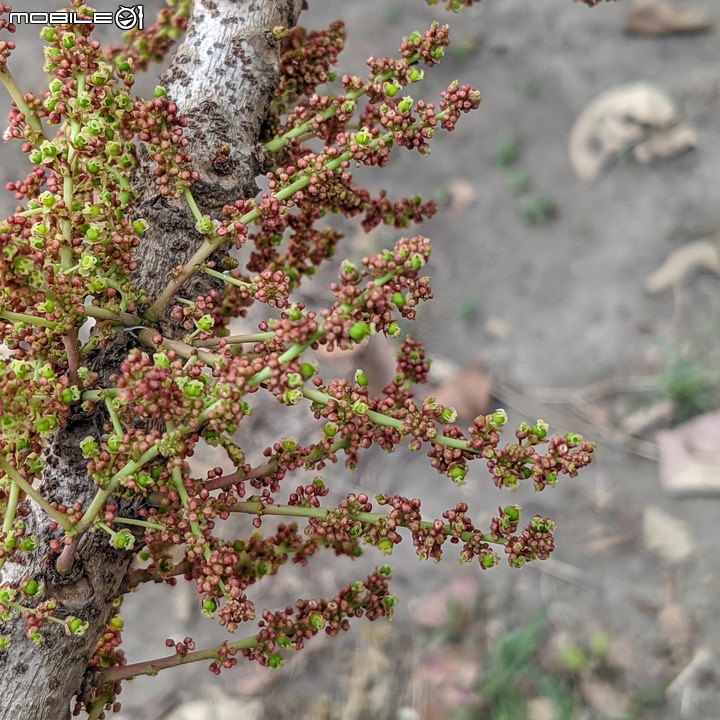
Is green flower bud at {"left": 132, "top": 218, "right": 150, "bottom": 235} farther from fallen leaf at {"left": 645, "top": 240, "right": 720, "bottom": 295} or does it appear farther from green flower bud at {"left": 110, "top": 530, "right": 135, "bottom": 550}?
fallen leaf at {"left": 645, "top": 240, "right": 720, "bottom": 295}

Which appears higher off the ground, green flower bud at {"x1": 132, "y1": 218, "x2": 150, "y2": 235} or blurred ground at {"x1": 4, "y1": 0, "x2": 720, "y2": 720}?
green flower bud at {"x1": 132, "y1": 218, "x2": 150, "y2": 235}

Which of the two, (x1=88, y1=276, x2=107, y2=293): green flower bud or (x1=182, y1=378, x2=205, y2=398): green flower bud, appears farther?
(x1=88, y1=276, x2=107, y2=293): green flower bud

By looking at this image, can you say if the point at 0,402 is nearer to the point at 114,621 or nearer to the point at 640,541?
the point at 114,621

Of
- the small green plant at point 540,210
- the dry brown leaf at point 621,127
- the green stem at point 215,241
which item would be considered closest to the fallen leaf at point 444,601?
the small green plant at point 540,210

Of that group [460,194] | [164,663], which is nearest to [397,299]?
[164,663]

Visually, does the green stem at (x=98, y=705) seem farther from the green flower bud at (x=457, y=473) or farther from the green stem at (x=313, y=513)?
the green flower bud at (x=457, y=473)

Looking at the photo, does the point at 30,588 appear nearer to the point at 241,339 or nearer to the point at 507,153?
the point at 241,339

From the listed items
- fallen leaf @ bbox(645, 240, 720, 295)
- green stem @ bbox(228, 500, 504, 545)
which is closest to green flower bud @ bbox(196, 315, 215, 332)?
green stem @ bbox(228, 500, 504, 545)
